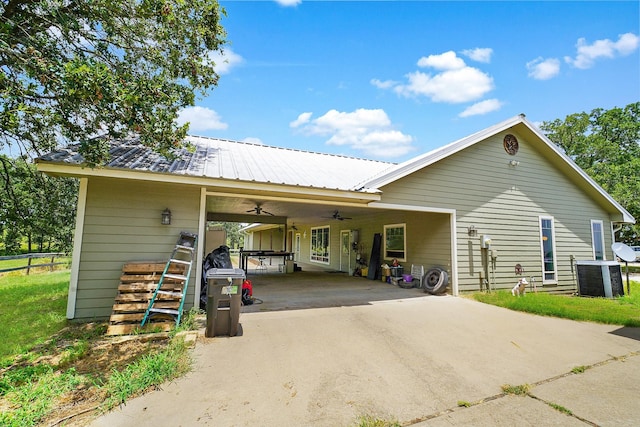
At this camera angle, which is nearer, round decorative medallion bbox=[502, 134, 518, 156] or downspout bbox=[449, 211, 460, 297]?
downspout bbox=[449, 211, 460, 297]

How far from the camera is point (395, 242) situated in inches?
403

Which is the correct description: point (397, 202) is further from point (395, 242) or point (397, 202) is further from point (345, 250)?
point (345, 250)

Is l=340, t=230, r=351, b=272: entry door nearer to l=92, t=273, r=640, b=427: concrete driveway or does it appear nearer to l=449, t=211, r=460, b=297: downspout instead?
l=449, t=211, r=460, b=297: downspout

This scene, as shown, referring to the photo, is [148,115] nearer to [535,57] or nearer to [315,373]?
[315,373]

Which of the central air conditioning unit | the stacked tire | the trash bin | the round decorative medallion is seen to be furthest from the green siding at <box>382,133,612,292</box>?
the trash bin

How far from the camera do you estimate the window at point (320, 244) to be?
15570mm

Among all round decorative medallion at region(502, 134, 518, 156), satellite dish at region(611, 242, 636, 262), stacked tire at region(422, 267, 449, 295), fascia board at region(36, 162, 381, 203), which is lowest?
stacked tire at region(422, 267, 449, 295)

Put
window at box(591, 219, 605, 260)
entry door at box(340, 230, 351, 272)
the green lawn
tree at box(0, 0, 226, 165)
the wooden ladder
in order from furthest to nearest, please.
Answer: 1. entry door at box(340, 230, 351, 272)
2. window at box(591, 219, 605, 260)
3. the wooden ladder
4. the green lawn
5. tree at box(0, 0, 226, 165)

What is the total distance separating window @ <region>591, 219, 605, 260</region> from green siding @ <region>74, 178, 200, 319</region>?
12.9 m

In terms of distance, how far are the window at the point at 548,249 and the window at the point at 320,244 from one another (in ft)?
29.9

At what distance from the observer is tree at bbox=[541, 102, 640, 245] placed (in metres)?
21.1

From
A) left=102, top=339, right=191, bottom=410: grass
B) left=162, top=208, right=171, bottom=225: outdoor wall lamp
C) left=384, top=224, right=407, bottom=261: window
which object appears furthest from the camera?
left=384, top=224, right=407, bottom=261: window

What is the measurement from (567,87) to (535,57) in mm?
1988

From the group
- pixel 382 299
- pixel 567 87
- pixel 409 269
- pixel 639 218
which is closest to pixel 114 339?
pixel 382 299
